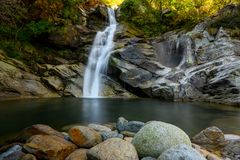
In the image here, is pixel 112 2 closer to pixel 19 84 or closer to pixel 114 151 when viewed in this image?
pixel 19 84

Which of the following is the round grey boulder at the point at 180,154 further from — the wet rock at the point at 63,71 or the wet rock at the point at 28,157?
the wet rock at the point at 63,71

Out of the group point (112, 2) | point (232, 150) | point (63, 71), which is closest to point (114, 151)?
point (232, 150)

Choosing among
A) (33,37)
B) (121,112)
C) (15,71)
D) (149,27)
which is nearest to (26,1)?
(33,37)

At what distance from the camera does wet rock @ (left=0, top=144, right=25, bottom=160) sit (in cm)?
729

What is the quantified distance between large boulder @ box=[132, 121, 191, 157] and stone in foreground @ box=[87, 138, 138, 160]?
293 mm

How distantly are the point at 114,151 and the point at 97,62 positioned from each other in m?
20.1

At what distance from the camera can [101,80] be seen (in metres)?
25.6

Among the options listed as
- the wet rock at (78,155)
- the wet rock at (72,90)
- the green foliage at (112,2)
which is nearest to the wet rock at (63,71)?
the wet rock at (72,90)

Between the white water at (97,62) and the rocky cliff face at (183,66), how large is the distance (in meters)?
0.86

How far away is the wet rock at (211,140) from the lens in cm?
908

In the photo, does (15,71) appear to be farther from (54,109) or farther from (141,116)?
(141,116)

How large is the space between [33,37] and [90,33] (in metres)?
4.74

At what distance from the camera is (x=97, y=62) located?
26328mm

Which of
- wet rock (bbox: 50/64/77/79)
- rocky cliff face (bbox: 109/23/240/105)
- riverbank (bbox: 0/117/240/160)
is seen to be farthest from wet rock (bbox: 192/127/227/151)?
wet rock (bbox: 50/64/77/79)
